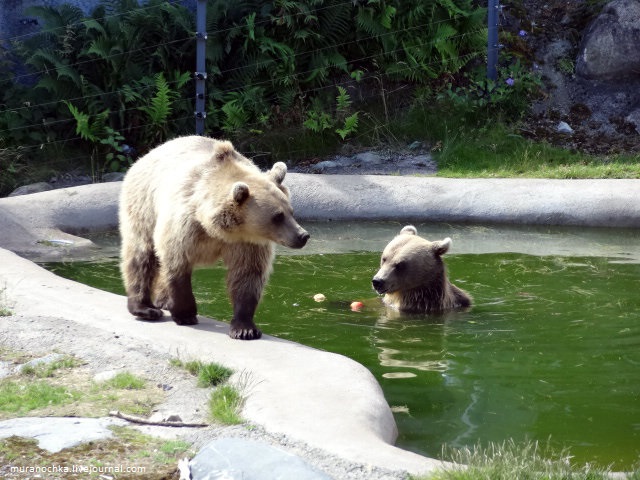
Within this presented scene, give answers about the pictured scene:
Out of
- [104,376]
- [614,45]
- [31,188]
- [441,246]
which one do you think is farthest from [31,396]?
[614,45]

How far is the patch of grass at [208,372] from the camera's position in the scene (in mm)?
4703

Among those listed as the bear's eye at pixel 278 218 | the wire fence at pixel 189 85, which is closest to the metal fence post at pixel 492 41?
the wire fence at pixel 189 85

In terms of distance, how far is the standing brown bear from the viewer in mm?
5559

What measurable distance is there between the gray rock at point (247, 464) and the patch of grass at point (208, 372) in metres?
0.94

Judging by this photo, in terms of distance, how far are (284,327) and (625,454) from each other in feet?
9.03

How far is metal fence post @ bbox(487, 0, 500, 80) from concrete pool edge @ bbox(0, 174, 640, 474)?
3396mm

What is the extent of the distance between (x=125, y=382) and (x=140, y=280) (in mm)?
1509

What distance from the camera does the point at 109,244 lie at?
964 cm

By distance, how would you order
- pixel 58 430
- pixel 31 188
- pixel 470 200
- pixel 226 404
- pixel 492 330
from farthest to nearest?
pixel 31 188, pixel 470 200, pixel 492 330, pixel 226 404, pixel 58 430

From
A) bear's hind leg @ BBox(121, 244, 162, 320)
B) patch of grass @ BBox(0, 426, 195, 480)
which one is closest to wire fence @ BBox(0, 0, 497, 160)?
bear's hind leg @ BBox(121, 244, 162, 320)

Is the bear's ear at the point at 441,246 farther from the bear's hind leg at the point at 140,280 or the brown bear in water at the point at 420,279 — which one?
the bear's hind leg at the point at 140,280

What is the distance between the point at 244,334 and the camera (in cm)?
554

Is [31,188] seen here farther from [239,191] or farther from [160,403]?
[160,403]

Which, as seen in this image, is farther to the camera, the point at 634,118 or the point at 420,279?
the point at 634,118
